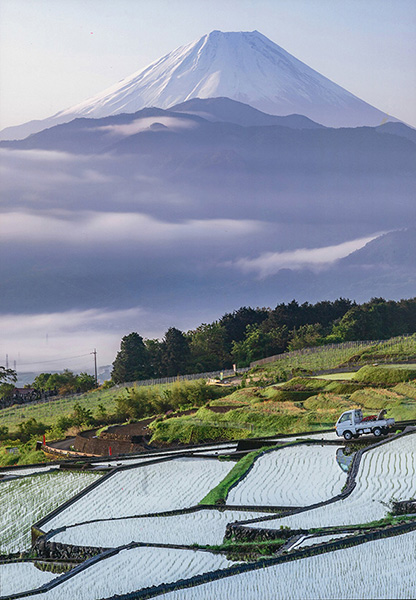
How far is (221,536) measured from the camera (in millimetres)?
17953

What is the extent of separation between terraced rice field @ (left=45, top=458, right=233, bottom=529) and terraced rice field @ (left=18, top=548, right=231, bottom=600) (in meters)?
5.06

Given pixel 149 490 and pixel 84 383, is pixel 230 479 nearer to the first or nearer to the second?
pixel 149 490

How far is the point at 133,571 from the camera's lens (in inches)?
610

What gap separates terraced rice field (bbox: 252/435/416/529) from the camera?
58.8ft

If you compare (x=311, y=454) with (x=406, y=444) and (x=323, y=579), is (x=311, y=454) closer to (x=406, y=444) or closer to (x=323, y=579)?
(x=406, y=444)

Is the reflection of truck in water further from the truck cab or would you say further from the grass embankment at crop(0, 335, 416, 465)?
the grass embankment at crop(0, 335, 416, 465)

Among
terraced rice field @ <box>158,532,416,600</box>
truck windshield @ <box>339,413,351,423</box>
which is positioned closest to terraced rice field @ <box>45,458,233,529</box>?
truck windshield @ <box>339,413,351,423</box>

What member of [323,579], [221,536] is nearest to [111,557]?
[221,536]

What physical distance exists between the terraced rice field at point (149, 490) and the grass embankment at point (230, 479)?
0.47m

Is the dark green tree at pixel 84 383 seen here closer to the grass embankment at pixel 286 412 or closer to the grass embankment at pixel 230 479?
the grass embankment at pixel 286 412

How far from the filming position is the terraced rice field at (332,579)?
1209cm

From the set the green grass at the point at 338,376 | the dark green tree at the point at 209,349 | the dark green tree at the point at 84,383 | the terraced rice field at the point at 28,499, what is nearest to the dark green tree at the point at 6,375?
the dark green tree at the point at 84,383

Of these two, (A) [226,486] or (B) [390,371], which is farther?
(B) [390,371]

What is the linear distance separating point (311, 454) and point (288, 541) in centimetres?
1116
